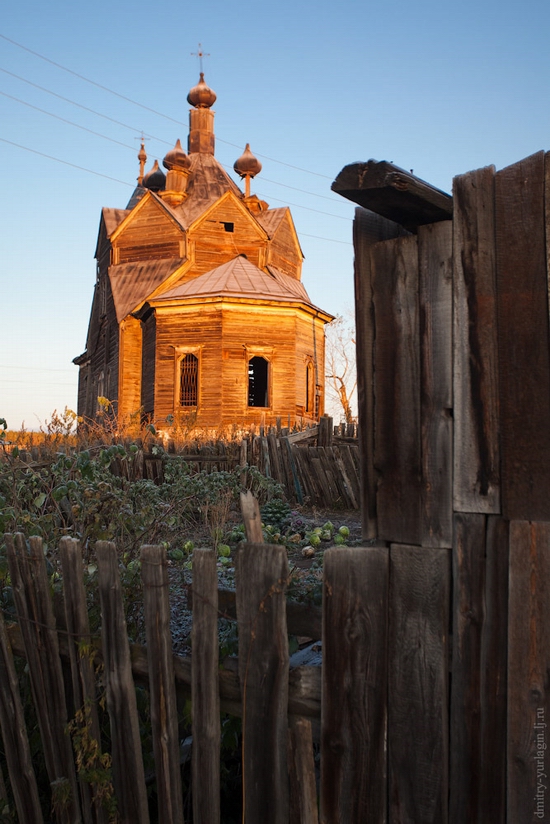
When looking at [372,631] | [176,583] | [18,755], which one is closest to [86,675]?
[18,755]

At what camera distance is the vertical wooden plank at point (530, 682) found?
6.34 ft

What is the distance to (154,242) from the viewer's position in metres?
29.1

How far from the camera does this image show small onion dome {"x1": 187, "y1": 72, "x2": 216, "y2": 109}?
34.6m

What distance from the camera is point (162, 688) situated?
2.53 meters

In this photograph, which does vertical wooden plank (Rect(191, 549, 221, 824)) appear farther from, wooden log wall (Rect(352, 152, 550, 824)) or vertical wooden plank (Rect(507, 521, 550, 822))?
vertical wooden plank (Rect(507, 521, 550, 822))

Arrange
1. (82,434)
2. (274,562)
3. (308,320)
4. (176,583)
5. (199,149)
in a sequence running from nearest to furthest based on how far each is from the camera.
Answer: (274,562) → (176,583) → (82,434) → (308,320) → (199,149)

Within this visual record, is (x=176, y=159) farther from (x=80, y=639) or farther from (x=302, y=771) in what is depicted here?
(x=302, y=771)

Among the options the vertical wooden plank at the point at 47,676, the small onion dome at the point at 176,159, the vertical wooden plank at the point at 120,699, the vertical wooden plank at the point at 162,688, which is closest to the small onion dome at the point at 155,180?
the small onion dome at the point at 176,159

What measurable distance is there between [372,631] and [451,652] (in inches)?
9.5

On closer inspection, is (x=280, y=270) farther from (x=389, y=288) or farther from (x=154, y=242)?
(x=389, y=288)

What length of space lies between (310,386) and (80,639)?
2364 centimetres

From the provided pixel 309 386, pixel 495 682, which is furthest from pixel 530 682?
pixel 309 386

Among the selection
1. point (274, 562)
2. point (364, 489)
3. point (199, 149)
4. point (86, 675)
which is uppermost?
point (199, 149)

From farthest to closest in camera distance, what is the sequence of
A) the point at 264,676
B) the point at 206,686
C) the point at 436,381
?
the point at 206,686 → the point at 264,676 → the point at 436,381
